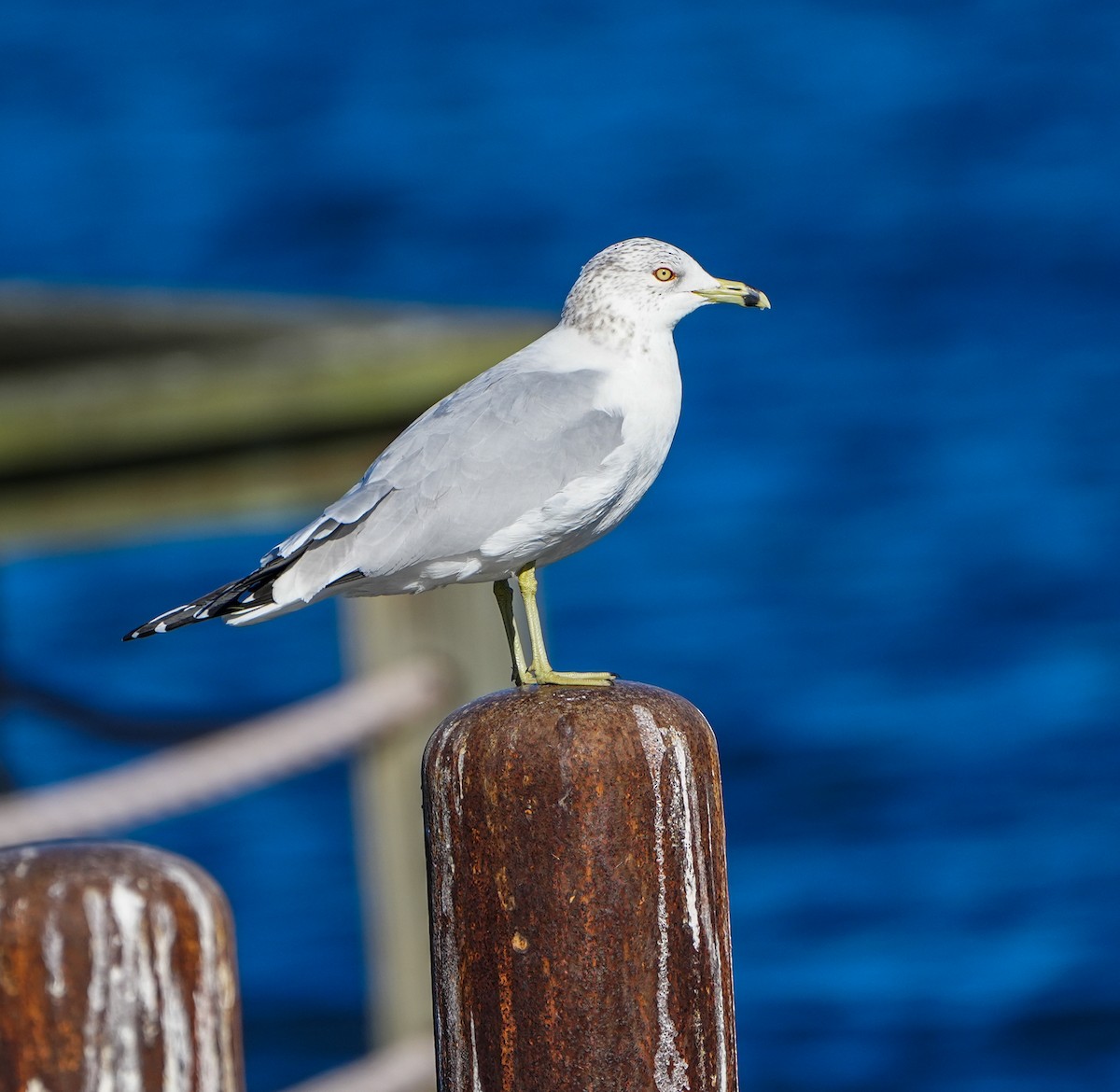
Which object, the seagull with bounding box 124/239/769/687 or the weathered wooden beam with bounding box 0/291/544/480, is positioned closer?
the seagull with bounding box 124/239/769/687

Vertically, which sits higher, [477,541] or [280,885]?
[280,885]

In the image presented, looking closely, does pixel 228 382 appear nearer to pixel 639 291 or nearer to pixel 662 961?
pixel 639 291

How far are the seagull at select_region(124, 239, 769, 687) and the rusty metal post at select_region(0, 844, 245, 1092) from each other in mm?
516

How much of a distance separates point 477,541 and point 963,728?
8552 millimetres

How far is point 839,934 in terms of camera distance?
9320 mm

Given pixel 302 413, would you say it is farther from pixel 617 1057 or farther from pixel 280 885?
pixel 280 885

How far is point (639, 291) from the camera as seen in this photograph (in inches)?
126

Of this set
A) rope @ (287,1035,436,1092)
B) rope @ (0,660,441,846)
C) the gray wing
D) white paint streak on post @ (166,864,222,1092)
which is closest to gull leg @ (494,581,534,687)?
the gray wing

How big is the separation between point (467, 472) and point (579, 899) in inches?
33.3

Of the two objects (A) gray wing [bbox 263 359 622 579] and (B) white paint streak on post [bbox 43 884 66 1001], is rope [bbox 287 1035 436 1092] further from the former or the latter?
(B) white paint streak on post [bbox 43 884 66 1001]

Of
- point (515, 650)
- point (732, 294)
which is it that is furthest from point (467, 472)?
point (732, 294)

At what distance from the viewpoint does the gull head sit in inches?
125

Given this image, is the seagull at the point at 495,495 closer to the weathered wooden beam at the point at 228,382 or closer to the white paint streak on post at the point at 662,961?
the white paint streak on post at the point at 662,961

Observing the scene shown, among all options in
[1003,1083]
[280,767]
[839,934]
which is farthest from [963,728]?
[280,767]
